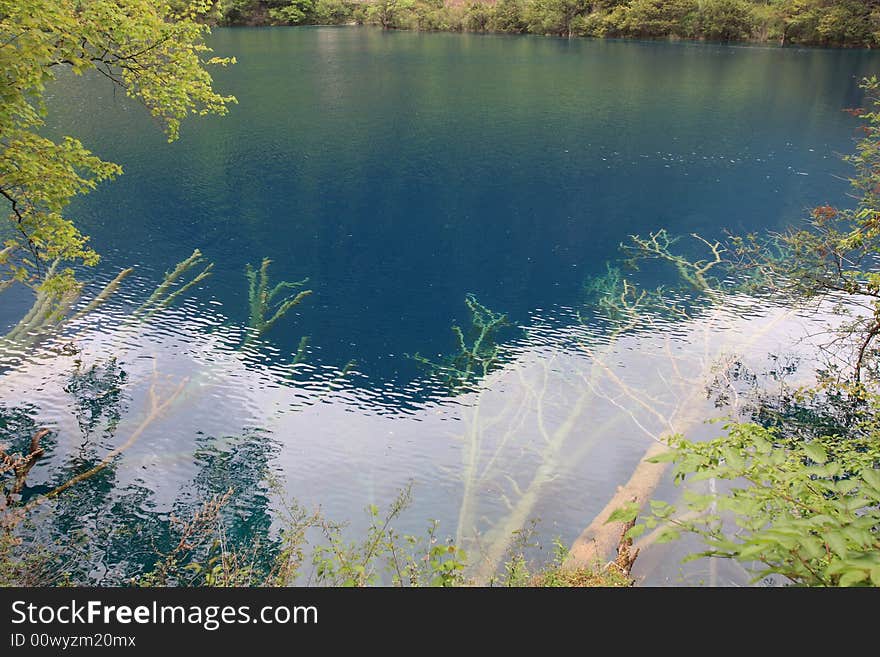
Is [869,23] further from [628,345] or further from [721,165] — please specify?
[628,345]

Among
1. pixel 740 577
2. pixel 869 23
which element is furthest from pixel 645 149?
pixel 869 23

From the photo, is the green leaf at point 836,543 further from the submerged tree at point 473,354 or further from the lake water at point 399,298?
the submerged tree at point 473,354

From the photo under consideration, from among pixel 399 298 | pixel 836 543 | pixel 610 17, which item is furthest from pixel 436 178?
pixel 610 17

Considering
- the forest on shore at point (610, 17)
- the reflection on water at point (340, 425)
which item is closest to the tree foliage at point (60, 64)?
the reflection on water at point (340, 425)

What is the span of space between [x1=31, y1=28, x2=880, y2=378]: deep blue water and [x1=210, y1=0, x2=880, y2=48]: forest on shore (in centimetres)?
1817

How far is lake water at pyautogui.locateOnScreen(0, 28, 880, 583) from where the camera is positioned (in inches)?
521

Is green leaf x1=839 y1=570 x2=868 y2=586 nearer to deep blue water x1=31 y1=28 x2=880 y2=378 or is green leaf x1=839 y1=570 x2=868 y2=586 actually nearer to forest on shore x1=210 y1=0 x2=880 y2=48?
deep blue water x1=31 y1=28 x2=880 y2=378

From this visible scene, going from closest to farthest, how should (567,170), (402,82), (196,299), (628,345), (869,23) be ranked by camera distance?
(628,345)
(196,299)
(567,170)
(402,82)
(869,23)

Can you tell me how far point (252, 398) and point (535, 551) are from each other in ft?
24.8

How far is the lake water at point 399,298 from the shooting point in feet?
43.4

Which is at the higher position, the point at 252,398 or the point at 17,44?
the point at 17,44

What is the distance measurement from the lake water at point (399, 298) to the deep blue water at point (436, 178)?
6.1 inches

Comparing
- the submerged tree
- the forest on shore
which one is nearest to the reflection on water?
the submerged tree

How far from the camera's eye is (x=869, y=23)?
225 feet
